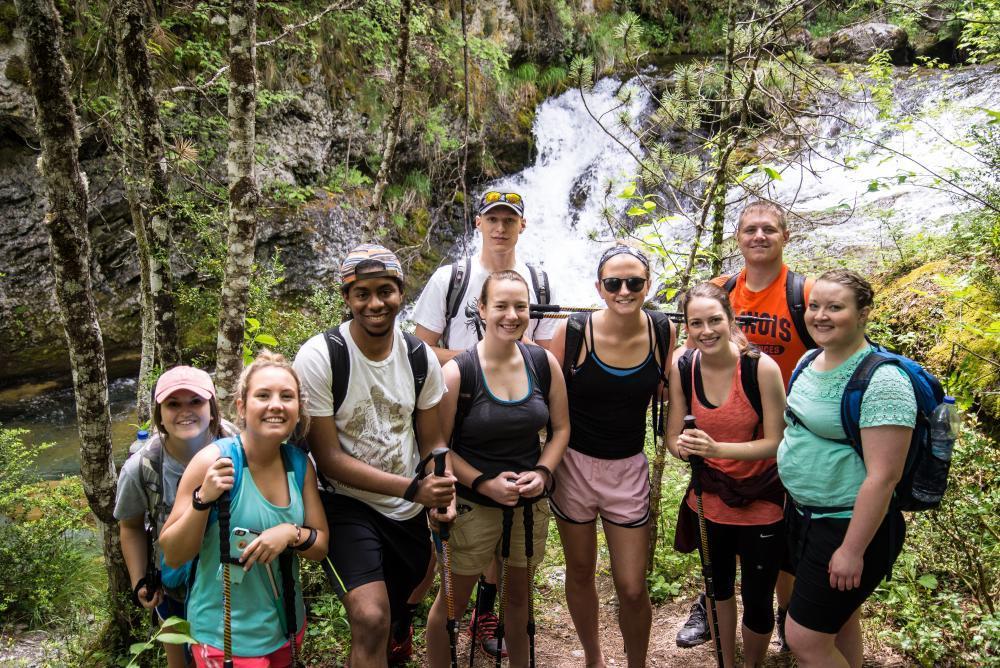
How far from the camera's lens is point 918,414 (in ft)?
8.45

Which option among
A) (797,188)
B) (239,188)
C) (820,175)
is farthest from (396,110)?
(820,175)

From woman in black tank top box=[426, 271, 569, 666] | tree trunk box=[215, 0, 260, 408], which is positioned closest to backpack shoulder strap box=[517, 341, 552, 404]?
woman in black tank top box=[426, 271, 569, 666]

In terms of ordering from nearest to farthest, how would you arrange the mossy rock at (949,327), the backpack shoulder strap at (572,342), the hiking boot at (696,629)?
the backpack shoulder strap at (572,342) → the hiking boot at (696,629) → the mossy rock at (949,327)

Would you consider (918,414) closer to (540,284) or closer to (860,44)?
(540,284)

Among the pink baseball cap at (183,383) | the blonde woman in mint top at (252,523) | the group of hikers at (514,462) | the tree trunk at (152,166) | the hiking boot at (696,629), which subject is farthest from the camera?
the tree trunk at (152,166)

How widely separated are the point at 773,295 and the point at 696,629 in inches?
93.4

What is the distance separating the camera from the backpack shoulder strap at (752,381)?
3242 mm

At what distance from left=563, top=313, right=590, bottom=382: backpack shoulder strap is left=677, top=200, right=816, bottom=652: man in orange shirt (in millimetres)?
1039

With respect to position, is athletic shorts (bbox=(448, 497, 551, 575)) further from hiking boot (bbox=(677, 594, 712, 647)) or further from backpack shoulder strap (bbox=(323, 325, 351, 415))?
hiking boot (bbox=(677, 594, 712, 647))

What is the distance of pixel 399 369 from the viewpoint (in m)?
3.20

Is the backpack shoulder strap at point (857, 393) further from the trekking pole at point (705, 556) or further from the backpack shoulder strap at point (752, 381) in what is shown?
the trekking pole at point (705, 556)

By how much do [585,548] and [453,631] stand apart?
853mm

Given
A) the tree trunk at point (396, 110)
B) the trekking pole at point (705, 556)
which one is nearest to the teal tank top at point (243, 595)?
the trekking pole at point (705, 556)

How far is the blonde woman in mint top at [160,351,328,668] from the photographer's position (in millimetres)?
2590
